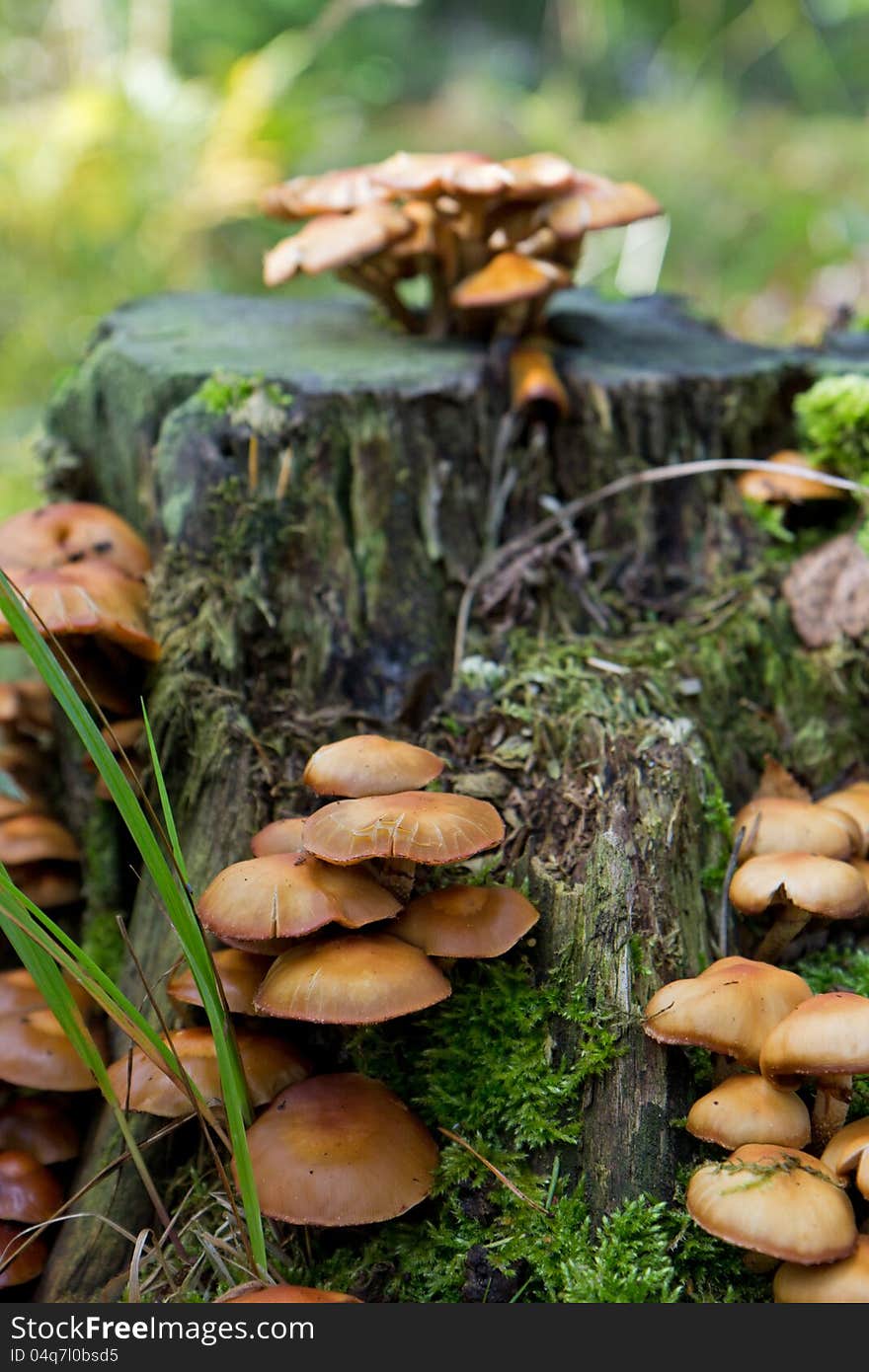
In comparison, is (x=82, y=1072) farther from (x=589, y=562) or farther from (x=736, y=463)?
(x=736, y=463)

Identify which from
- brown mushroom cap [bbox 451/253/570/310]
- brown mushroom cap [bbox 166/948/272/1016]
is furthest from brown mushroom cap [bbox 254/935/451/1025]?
brown mushroom cap [bbox 451/253/570/310]

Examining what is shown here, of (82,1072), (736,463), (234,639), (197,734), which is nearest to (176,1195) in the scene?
(82,1072)

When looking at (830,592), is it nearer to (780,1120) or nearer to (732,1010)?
(732,1010)

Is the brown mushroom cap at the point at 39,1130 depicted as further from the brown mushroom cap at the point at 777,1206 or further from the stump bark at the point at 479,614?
the brown mushroom cap at the point at 777,1206

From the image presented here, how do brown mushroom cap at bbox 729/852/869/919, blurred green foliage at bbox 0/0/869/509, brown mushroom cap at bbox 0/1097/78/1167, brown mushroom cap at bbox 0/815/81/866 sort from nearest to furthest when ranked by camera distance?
brown mushroom cap at bbox 729/852/869/919, brown mushroom cap at bbox 0/1097/78/1167, brown mushroom cap at bbox 0/815/81/866, blurred green foliage at bbox 0/0/869/509

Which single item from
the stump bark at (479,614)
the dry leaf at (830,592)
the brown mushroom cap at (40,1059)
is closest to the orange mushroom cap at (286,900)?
the stump bark at (479,614)

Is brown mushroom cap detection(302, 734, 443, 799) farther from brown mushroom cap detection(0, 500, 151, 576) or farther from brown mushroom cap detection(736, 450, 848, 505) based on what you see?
brown mushroom cap detection(736, 450, 848, 505)
